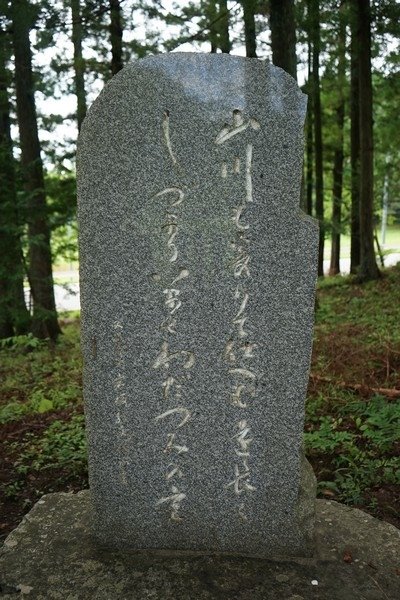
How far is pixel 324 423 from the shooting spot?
454 centimetres

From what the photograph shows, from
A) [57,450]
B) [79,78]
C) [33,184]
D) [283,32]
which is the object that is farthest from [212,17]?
[57,450]

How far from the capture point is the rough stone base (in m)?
2.62

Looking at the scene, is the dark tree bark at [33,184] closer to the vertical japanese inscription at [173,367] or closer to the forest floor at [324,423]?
the forest floor at [324,423]

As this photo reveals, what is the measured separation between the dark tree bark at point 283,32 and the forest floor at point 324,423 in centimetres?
373

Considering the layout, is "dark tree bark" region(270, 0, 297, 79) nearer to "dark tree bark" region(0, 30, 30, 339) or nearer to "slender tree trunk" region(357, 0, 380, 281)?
"slender tree trunk" region(357, 0, 380, 281)

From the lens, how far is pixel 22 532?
312 centimetres

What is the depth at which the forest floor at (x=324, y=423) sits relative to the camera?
374 centimetres

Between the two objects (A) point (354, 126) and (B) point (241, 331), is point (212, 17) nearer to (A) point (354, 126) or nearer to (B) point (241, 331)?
(A) point (354, 126)

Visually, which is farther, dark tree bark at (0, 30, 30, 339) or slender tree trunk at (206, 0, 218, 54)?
slender tree trunk at (206, 0, 218, 54)

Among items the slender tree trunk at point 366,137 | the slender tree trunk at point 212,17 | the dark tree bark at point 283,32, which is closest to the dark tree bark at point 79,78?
the slender tree trunk at point 212,17

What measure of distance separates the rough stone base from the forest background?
1.70ft

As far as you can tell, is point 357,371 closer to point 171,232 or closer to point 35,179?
point 171,232

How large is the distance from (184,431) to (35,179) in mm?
6973

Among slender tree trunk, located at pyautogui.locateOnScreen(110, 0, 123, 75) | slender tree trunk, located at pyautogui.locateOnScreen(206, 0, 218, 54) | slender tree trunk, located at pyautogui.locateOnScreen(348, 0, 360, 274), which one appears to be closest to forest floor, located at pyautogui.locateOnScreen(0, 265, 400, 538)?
slender tree trunk, located at pyautogui.locateOnScreen(110, 0, 123, 75)
